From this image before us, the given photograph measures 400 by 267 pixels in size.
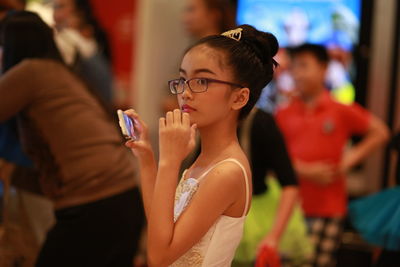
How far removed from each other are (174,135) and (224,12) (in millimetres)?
1735

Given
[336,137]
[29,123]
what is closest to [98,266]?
[29,123]

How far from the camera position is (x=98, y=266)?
2203mm

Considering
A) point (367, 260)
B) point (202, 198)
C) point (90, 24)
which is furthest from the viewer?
point (90, 24)

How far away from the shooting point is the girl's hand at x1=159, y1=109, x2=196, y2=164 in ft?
4.84

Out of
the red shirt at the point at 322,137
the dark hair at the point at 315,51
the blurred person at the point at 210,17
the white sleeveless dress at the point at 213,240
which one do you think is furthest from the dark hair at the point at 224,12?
the white sleeveless dress at the point at 213,240

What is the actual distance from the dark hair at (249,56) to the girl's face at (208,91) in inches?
0.8

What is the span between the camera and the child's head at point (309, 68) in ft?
11.1

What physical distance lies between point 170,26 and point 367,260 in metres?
3.12

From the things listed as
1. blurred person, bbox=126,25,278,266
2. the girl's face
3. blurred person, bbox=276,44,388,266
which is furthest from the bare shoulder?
blurred person, bbox=276,44,388,266

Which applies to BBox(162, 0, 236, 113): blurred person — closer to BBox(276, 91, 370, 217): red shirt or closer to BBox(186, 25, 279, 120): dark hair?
BBox(276, 91, 370, 217): red shirt

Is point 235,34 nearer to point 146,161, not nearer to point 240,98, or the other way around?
point 240,98

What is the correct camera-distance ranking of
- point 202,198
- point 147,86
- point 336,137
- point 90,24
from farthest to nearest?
point 147,86 → point 90,24 → point 336,137 → point 202,198

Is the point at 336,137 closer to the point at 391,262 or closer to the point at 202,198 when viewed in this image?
the point at 391,262

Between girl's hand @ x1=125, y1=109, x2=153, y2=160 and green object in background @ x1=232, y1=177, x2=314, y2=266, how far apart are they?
0.88m
